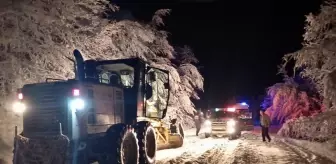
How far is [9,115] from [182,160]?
22.4 feet

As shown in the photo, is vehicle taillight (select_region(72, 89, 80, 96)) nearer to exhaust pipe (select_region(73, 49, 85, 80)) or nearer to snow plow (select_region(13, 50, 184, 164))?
snow plow (select_region(13, 50, 184, 164))

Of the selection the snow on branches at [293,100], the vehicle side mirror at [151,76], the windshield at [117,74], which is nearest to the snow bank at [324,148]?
the vehicle side mirror at [151,76]

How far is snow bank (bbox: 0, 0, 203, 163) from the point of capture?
44.3 feet

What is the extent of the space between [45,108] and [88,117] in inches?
44.4

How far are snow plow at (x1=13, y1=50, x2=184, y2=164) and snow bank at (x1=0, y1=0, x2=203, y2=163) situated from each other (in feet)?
9.28

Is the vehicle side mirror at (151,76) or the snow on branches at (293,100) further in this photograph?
the snow on branches at (293,100)

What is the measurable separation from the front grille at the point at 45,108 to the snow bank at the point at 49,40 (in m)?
2.64

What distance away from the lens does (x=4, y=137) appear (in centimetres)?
1395

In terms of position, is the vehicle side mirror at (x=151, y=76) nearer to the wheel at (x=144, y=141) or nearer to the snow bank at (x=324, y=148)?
the wheel at (x=144, y=141)

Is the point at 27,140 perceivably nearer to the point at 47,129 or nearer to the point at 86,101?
the point at 47,129

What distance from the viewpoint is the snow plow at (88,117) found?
974cm

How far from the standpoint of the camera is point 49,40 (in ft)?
48.1

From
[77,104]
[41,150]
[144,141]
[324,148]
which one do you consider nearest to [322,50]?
[324,148]

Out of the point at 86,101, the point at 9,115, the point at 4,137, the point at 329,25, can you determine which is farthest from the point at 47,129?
the point at 329,25
